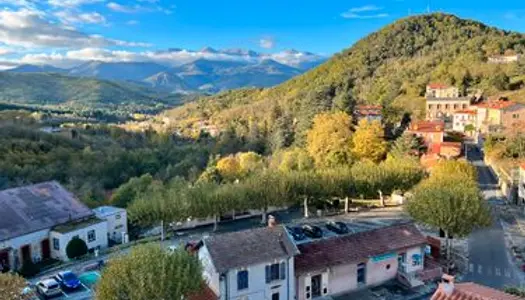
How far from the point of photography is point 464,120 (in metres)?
88.1

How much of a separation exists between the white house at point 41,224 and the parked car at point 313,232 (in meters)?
17.7

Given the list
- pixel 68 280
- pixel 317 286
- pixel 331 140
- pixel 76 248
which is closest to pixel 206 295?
pixel 317 286

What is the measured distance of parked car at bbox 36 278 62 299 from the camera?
30.8 m

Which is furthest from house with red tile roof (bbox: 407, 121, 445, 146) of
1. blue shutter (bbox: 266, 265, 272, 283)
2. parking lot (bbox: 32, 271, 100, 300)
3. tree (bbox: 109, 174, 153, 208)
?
parking lot (bbox: 32, 271, 100, 300)

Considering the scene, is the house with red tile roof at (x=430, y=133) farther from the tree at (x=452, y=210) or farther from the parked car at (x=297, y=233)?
the parked car at (x=297, y=233)

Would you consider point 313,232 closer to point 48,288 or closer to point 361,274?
point 361,274

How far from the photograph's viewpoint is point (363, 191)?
52344 millimetres

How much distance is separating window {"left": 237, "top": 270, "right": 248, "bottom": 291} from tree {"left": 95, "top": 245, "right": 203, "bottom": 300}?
4.35 m

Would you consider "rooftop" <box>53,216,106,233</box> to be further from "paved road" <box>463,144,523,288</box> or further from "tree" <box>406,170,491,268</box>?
"paved road" <box>463,144,523,288</box>

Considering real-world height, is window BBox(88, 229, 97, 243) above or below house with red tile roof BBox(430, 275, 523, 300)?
below

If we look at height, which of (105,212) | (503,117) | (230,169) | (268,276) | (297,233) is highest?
(503,117)

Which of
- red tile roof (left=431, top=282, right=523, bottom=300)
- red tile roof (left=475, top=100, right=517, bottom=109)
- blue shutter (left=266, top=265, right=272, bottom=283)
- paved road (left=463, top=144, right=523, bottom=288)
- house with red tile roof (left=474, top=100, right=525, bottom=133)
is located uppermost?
red tile roof (left=475, top=100, right=517, bottom=109)

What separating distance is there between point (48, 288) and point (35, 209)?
39.0 ft

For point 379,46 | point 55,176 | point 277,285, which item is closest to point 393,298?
point 277,285
